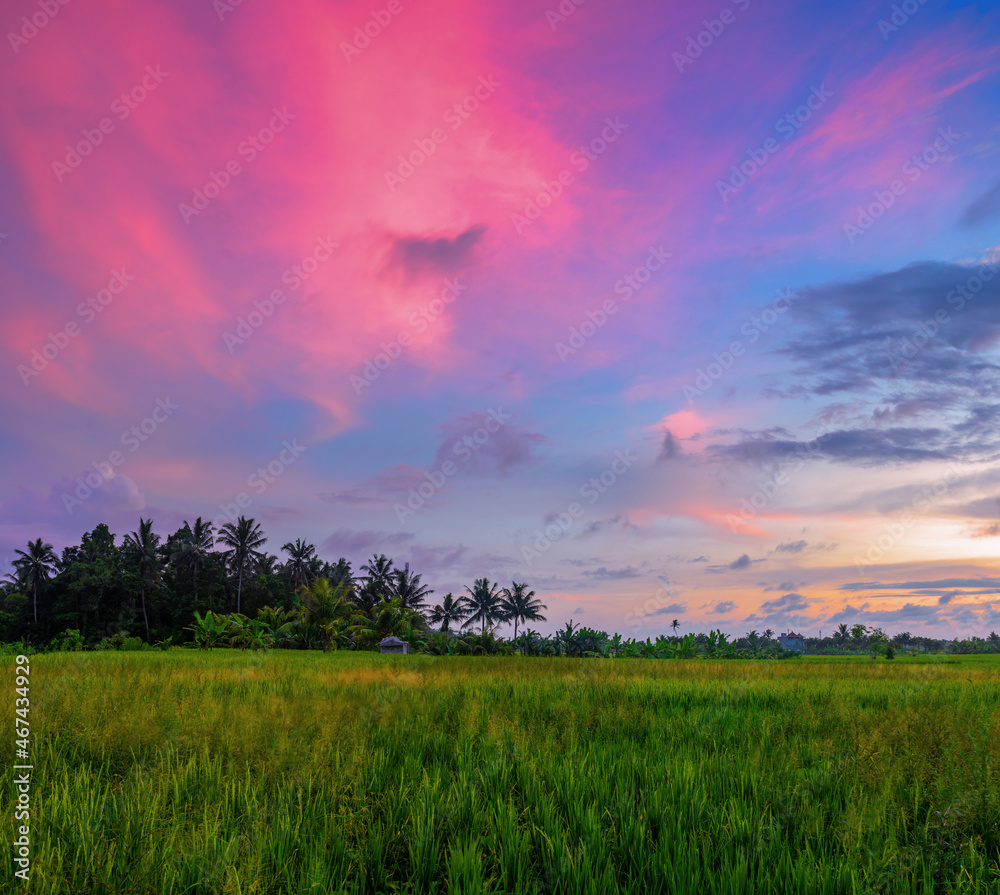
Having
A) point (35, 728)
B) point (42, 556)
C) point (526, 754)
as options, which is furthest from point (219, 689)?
point (42, 556)

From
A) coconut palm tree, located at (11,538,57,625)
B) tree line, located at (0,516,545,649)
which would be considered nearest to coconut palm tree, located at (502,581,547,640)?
tree line, located at (0,516,545,649)

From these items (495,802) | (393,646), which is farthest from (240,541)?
(495,802)

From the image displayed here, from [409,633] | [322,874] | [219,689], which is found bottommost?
[409,633]

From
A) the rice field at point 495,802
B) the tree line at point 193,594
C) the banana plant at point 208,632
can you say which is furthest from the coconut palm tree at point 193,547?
the rice field at point 495,802

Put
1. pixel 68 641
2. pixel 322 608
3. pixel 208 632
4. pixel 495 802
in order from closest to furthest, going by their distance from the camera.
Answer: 1. pixel 495 802
2. pixel 322 608
3. pixel 208 632
4. pixel 68 641

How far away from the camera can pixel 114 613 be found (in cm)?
5116

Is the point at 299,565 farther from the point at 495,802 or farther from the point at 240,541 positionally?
the point at 495,802

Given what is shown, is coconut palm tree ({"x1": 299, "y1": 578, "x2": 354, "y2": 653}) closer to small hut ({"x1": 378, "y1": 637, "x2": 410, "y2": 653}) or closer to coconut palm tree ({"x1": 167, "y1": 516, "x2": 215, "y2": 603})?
small hut ({"x1": 378, "y1": 637, "x2": 410, "y2": 653})

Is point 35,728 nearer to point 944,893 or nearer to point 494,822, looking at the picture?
point 494,822

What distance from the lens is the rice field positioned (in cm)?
372

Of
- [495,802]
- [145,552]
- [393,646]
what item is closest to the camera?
[495,802]

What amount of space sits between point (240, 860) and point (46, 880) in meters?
1.08

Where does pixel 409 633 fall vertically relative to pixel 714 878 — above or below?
below

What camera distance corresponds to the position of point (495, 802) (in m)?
4.79
